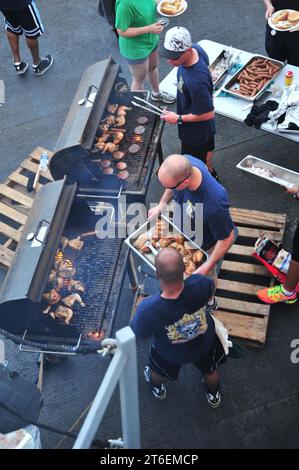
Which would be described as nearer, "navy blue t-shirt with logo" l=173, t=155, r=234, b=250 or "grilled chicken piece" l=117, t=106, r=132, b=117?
"navy blue t-shirt with logo" l=173, t=155, r=234, b=250

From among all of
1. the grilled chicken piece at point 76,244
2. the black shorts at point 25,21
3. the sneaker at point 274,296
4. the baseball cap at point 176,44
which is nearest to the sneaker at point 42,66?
the black shorts at point 25,21

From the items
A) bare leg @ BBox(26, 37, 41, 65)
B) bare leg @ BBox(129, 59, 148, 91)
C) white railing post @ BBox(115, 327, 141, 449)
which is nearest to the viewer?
white railing post @ BBox(115, 327, 141, 449)

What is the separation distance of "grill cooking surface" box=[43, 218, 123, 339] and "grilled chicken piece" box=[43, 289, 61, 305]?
1.5 inches

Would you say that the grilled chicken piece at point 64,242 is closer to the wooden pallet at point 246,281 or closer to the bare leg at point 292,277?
the wooden pallet at point 246,281

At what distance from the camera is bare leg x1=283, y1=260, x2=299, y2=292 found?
4254mm

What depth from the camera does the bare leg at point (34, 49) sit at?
7.20 meters

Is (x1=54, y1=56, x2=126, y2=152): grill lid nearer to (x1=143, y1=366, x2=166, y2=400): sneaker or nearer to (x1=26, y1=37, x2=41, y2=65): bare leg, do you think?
(x1=143, y1=366, x2=166, y2=400): sneaker

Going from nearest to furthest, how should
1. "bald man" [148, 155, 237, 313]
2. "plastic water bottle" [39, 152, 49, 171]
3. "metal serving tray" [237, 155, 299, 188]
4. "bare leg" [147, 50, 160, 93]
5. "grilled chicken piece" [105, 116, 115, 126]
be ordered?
"bald man" [148, 155, 237, 313] < "grilled chicken piece" [105, 116, 115, 126] < "metal serving tray" [237, 155, 299, 188] < "plastic water bottle" [39, 152, 49, 171] < "bare leg" [147, 50, 160, 93]

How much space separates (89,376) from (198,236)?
1721mm

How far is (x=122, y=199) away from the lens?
15.2ft

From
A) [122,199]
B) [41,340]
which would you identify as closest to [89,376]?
[41,340]

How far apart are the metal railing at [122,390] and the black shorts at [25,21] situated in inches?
233

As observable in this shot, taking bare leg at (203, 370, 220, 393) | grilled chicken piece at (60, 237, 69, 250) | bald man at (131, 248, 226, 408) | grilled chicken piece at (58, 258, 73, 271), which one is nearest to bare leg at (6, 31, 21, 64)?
grilled chicken piece at (60, 237, 69, 250)
